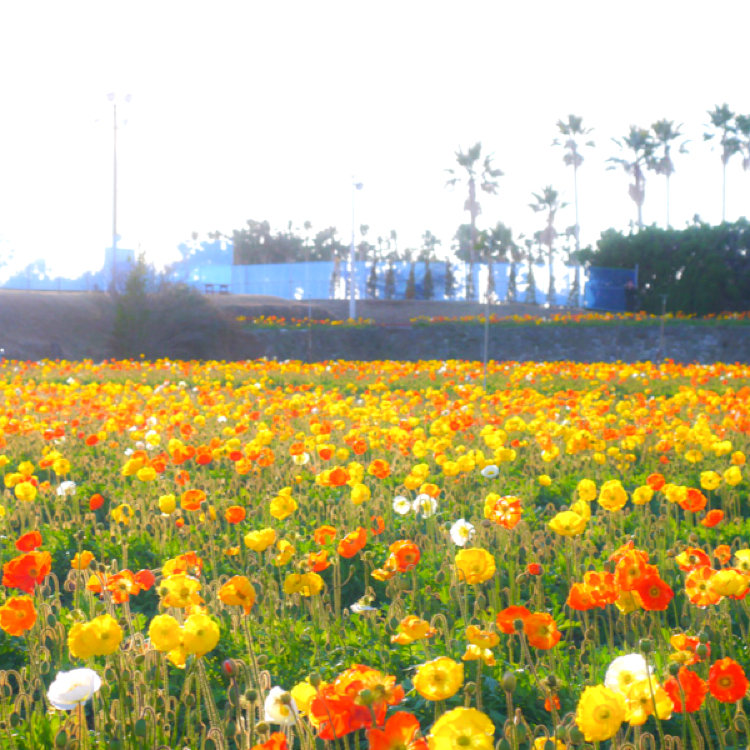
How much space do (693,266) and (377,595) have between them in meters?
31.8

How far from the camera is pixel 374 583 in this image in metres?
4.10

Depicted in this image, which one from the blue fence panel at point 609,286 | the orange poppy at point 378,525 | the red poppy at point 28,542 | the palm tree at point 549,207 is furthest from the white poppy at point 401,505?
the palm tree at point 549,207

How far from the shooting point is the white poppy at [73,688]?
194cm

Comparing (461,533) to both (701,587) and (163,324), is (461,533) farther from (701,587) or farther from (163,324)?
(163,324)

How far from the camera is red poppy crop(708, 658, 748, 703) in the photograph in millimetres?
1907

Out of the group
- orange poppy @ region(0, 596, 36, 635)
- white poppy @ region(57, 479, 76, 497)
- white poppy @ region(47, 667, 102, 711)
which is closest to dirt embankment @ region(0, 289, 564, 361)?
white poppy @ region(57, 479, 76, 497)

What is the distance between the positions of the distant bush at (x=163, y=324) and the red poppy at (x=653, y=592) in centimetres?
2174

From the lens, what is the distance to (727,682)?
6.32 feet

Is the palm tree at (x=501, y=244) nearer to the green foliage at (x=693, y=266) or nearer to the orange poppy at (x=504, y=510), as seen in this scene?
the green foliage at (x=693, y=266)

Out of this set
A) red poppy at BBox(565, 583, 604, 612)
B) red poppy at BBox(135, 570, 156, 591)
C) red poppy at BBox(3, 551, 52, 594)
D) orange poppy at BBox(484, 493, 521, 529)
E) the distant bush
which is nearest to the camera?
red poppy at BBox(565, 583, 604, 612)

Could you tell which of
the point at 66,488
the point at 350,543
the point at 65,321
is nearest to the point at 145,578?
the point at 350,543

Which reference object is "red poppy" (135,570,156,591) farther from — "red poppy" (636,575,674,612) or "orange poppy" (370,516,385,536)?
"red poppy" (636,575,674,612)

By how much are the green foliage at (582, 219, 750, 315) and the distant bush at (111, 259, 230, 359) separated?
17.0m

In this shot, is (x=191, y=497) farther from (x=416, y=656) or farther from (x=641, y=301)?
(x=641, y=301)
